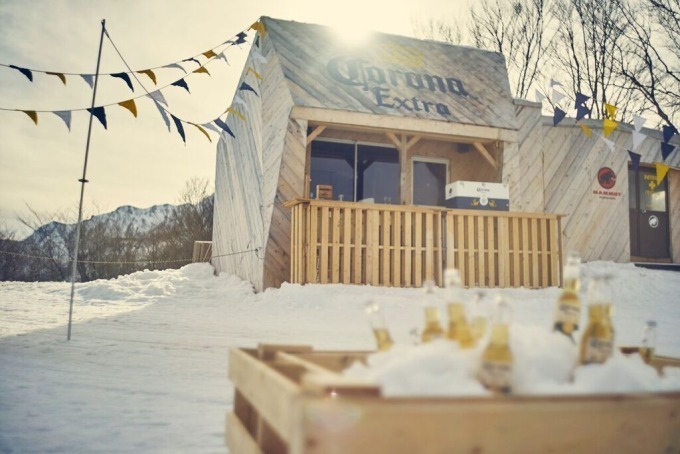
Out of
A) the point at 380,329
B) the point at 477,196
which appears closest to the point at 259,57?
the point at 477,196

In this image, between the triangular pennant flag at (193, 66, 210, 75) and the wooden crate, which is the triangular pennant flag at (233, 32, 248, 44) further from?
the wooden crate

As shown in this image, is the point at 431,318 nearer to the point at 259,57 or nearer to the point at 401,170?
the point at 401,170

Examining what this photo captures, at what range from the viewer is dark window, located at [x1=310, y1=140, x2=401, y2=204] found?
34.8ft

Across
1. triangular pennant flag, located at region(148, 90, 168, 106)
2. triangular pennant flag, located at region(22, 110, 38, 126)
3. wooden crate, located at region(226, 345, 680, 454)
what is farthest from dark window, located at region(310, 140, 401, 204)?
wooden crate, located at region(226, 345, 680, 454)

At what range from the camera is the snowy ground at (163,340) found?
2.78 m

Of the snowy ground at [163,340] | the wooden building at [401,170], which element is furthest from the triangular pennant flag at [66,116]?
the wooden building at [401,170]

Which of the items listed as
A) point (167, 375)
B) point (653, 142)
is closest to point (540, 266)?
point (653, 142)

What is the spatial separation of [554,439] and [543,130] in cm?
1120

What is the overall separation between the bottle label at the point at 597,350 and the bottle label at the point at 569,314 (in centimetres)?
21

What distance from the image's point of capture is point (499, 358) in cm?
138

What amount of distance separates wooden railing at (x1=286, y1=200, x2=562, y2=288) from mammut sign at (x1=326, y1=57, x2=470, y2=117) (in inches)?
97.2

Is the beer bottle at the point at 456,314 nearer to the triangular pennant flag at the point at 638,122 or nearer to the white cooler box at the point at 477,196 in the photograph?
the white cooler box at the point at 477,196

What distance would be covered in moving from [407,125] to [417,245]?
8.50 feet

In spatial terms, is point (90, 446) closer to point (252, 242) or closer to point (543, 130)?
point (252, 242)
